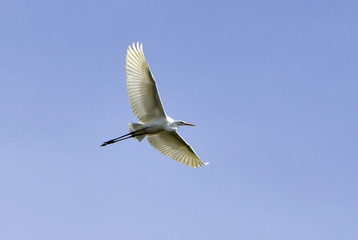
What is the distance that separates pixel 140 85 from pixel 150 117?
147 cm

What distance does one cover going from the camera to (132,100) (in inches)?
982

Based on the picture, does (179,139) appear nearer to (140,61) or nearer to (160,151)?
(160,151)

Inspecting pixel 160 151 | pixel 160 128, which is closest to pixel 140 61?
pixel 160 128

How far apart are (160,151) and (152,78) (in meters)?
4.10

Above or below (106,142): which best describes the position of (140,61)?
above

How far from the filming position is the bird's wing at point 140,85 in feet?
79.9

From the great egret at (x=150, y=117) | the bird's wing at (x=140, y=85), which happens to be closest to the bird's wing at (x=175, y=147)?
the great egret at (x=150, y=117)

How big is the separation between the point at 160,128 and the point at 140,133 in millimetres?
841

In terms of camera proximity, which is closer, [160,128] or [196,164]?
[160,128]

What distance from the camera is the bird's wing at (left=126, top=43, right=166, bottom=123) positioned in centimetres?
2436

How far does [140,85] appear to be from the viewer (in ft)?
80.6

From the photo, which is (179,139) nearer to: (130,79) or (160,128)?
(160,128)

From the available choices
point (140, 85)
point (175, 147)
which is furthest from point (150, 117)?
point (175, 147)

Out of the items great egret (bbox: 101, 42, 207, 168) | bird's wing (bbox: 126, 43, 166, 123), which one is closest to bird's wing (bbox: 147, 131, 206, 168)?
great egret (bbox: 101, 42, 207, 168)
